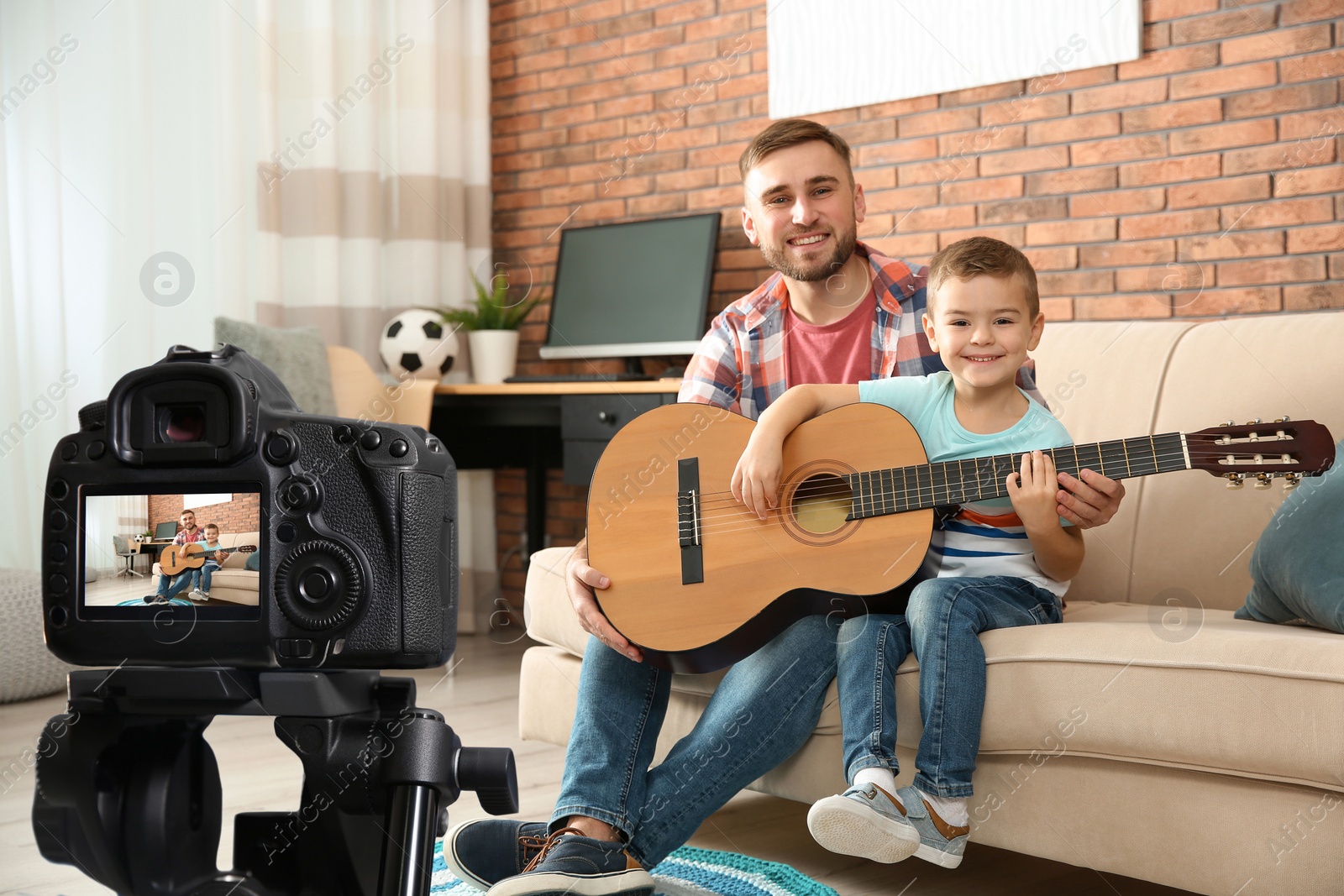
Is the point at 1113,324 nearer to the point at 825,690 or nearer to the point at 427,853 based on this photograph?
the point at 825,690

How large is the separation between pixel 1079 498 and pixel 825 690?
0.40 meters

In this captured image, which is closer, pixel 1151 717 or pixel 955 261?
pixel 1151 717

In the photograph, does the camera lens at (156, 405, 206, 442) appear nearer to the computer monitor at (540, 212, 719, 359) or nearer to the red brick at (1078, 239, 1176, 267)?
the red brick at (1078, 239, 1176, 267)

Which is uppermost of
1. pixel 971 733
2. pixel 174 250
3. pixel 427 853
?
pixel 174 250

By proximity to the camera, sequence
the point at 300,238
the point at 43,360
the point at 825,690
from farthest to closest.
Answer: the point at 300,238
the point at 43,360
the point at 825,690

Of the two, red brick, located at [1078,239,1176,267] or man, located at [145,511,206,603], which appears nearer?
→ man, located at [145,511,206,603]

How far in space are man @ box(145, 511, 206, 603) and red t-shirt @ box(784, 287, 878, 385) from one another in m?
1.24

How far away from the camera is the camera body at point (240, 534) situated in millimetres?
659

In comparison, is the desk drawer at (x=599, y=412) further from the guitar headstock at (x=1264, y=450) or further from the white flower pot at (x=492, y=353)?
the guitar headstock at (x=1264, y=450)

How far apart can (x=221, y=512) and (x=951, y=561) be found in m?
1.09

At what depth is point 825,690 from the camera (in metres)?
1.52

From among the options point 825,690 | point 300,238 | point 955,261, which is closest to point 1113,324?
point 955,261

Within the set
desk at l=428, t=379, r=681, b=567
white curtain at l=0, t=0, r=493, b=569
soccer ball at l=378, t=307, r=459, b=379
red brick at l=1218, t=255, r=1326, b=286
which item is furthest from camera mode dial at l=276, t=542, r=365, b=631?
soccer ball at l=378, t=307, r=459, b=379

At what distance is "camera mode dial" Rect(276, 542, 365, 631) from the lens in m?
0.66
